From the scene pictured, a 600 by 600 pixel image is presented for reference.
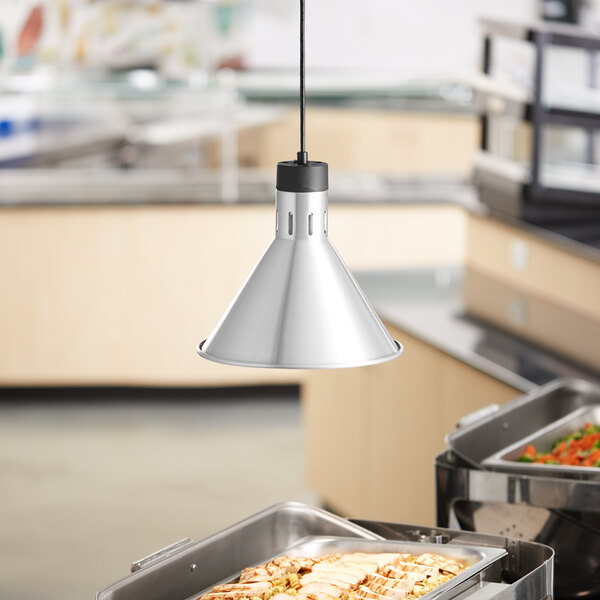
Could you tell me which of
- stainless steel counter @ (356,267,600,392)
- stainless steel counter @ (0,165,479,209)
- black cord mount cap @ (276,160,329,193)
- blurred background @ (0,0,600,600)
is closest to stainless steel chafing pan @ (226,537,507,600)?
black cord mount cap @ (276,160,329,193)

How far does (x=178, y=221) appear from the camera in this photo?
17.3 feet

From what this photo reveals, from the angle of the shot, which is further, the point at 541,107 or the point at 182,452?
the point at 182,452

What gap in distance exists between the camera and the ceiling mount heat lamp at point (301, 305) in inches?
53.9

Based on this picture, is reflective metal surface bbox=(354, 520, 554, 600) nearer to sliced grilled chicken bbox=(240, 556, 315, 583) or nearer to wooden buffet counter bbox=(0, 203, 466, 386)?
sliced grilled chicken bbox=(240, 556, 315, 583)

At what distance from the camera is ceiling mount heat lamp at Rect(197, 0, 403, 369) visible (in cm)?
137

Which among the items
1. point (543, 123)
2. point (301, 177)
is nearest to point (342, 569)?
point (301, 177)

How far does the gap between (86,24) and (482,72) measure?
2.42 m

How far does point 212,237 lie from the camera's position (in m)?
5.29

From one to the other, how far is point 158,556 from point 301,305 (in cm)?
69

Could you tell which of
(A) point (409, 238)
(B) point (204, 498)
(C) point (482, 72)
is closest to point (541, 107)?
(C) point (482, 72)

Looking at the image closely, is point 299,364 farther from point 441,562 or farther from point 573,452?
point 573,452

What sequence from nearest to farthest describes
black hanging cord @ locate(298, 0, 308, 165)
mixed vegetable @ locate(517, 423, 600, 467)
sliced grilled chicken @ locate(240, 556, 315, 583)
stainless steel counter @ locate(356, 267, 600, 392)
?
1. black hanging cord @ locate(298, 0, 308, 165)
2. sliced grilled chicken @ locate(240, 556, 315, 583)
3. mixed vegetable @ locate(517, 423, 600, 467)
4. stainless steel counter @ locate(356, 267, 600, 392)

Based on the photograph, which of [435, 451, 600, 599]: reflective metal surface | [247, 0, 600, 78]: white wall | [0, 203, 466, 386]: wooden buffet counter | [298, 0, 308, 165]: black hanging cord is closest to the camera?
[298, 0, 308, 165]: black hanging cord

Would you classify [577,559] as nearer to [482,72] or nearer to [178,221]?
[482,72]
